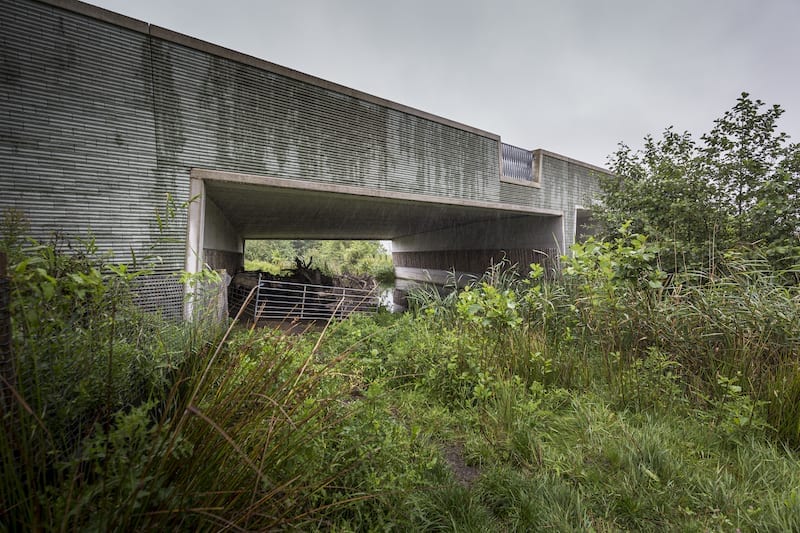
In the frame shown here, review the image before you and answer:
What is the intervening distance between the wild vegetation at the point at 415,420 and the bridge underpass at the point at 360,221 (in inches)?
47.5

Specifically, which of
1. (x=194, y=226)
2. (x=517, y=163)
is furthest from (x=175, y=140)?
(x=517, y=163)

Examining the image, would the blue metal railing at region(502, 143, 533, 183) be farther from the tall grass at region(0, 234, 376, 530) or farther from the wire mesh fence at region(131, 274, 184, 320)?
the tall grass at region(0, 234, 376, 530)

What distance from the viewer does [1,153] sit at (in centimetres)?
352

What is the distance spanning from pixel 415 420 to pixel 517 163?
8318 mm

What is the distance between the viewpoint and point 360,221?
1162 centimetres

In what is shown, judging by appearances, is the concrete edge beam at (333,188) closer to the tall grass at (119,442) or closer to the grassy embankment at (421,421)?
the grassy embankment at (421,421)

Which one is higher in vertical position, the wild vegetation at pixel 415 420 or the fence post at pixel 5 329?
the fence post at pixel 5 329

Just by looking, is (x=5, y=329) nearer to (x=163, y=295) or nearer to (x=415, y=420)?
(x=415, y=420)

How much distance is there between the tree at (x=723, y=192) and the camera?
399 cm

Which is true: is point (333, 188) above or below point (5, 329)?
above

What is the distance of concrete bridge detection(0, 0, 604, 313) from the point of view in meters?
3.70

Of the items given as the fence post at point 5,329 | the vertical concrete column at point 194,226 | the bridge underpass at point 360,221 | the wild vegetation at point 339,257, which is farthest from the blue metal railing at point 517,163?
the wild vegetation at point 339,257

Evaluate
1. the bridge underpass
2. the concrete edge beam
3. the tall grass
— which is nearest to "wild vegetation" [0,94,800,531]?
the tall grass

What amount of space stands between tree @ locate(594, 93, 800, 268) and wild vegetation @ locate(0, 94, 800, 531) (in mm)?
859
